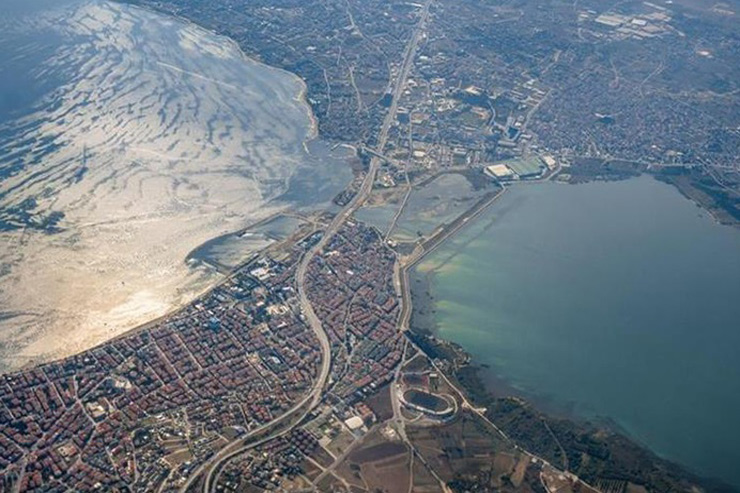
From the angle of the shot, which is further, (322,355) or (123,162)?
(123,162)

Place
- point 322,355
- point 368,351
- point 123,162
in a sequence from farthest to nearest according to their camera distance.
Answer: point 123,162 → point 368,351 → point 322,355

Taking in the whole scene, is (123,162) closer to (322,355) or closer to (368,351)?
(322,355)

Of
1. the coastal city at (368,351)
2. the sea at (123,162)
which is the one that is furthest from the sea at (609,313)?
the sea at (123,162)

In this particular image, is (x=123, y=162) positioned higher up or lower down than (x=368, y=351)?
higher up

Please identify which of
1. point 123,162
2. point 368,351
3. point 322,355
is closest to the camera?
point 322,355

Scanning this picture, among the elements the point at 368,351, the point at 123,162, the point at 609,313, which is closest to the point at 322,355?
the point at 368,351

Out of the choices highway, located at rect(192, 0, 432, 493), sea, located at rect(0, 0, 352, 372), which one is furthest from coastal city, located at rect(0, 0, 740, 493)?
sea, located at rect(0, 0, 352, 372)

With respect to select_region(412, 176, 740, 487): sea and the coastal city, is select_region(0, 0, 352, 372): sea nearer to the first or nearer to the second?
the coastal city
